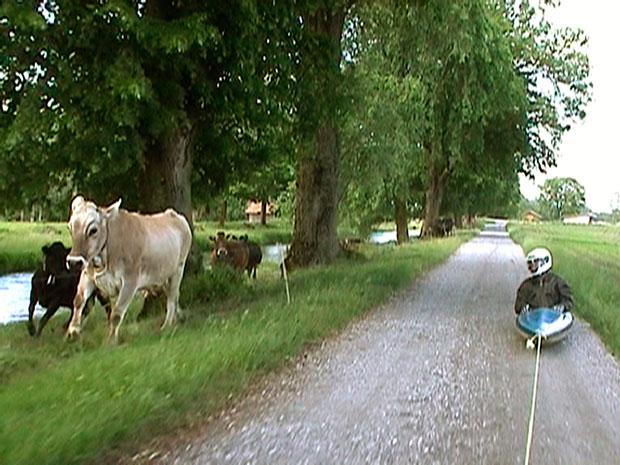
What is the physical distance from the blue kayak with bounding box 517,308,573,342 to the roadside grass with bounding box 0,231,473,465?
9.03 ft

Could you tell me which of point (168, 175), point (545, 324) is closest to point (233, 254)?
point (168, 175)

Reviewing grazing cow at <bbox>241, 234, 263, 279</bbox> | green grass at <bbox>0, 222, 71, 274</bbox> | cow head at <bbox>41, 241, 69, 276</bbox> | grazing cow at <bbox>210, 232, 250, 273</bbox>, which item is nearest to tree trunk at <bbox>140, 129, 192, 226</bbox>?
cow head at <bbox>41, 241, 69, 276</bbox>

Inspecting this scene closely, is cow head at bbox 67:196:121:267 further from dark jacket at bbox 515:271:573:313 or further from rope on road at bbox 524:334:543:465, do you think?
dark jacket at bbox 515:271:573:313

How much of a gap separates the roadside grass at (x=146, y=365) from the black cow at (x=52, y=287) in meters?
0.35

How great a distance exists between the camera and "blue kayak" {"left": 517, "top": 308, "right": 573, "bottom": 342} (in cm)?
973

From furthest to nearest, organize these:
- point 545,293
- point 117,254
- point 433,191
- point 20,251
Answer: point 433,191, point 20,251, point 545,293, point 117,254

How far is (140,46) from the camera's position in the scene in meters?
10.3

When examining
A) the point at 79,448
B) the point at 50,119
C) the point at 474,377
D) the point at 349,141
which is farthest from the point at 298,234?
the point at 79,448

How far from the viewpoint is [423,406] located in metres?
6.75

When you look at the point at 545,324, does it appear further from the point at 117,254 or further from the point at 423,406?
the point at 117,254

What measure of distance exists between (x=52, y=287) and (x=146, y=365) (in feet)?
14.8

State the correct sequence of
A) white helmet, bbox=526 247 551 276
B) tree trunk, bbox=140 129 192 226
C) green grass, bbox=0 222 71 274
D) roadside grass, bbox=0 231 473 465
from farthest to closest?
green grass, bbox=0 222 71 274, tree trunk, bbox=140 129 192 226, white helmet, bbox=526 247 551 276, roadside grass, bbox=0 231 473 465

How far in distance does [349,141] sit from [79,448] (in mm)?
20596

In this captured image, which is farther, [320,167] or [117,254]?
[320,167]
